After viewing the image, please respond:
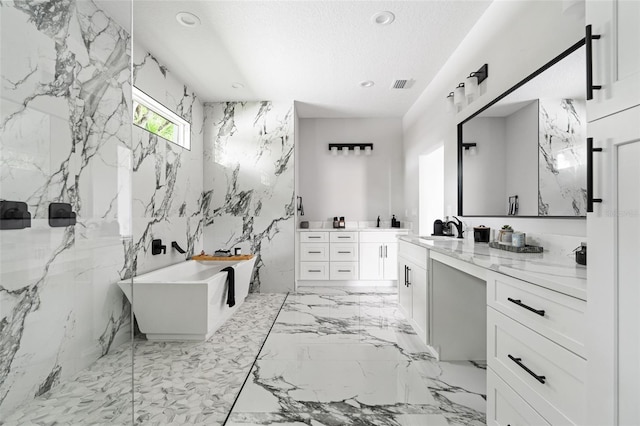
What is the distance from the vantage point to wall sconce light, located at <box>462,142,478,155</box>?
8.01ft

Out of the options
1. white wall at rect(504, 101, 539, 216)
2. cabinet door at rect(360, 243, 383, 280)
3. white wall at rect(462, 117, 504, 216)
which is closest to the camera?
white wall at rect(504, 101, 539, 216)

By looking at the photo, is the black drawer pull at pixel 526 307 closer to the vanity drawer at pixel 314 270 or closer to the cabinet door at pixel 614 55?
the cabinet door at pixel 614 55

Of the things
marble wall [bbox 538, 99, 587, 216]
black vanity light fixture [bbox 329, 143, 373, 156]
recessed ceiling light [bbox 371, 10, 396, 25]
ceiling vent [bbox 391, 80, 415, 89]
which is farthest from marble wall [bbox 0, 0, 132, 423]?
black vanity light fixture [bbox 329, 143, 373, 156]

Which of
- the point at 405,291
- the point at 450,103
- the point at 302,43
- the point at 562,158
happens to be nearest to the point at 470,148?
the point at 450,103

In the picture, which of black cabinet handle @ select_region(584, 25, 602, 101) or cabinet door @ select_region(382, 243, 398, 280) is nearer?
black cabinet handle @ select_region(584, 25, 602, 101)

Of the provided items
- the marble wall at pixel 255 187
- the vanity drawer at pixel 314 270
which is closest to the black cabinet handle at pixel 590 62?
the marble wall at pixel 255 187

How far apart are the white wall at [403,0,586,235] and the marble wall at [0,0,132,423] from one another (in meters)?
2.56

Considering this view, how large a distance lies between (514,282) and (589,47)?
32.6 inches

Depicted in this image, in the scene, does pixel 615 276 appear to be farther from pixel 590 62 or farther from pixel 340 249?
pixel 340 249

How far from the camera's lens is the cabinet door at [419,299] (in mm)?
2190

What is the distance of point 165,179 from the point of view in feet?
10.2

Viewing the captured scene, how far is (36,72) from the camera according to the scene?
1220mm

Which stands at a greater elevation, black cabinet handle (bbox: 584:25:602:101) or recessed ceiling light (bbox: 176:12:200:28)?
recessed ceiling light (bbox: 176:12:200:28)

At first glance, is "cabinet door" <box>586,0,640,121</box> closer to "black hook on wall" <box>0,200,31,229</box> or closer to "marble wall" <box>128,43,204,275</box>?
"black hook on wall" <box>0,200,31,229</box>
